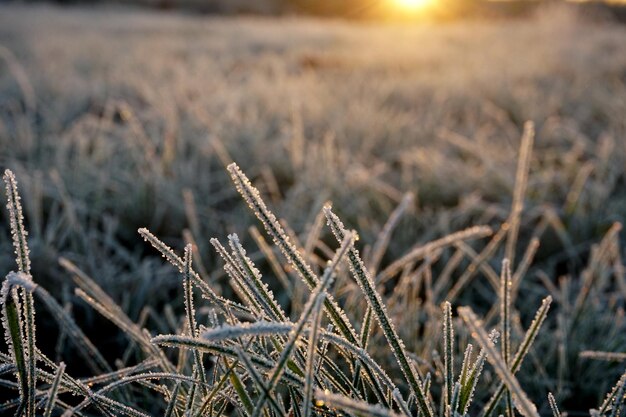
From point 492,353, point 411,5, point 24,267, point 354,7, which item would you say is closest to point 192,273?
point 24,267

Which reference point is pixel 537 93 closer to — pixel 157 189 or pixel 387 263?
pixel 387 263

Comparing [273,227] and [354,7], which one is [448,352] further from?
[354,7]

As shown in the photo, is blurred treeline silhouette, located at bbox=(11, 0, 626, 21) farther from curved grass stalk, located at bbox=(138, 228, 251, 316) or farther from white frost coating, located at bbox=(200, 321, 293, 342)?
white frost coating, located at bbox=(200, 321, 293, 342)

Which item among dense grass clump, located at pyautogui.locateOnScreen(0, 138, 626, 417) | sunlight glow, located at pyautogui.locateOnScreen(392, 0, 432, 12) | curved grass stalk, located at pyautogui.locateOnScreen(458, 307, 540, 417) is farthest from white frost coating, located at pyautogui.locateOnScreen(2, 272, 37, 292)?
sunlight glow, located at pyautogui.locateOnScreen(392, 0, 432, 12)

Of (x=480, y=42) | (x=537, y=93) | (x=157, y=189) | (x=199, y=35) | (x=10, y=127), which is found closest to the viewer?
(x=157, y=189)

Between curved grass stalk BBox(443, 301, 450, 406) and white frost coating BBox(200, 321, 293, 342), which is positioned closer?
white frost coating BBox(200, 321, 293, 342)

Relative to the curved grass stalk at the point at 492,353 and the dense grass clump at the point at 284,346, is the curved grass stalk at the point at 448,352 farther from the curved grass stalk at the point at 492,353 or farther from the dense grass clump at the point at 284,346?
the curved grass stalk at the point at 492,353

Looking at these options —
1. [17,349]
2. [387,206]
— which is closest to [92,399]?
[17,349]

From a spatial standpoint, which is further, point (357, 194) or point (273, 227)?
point (357, 194)

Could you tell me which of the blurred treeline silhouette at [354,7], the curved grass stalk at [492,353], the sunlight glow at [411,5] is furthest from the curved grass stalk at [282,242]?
the sunlight glow at [411,5]
